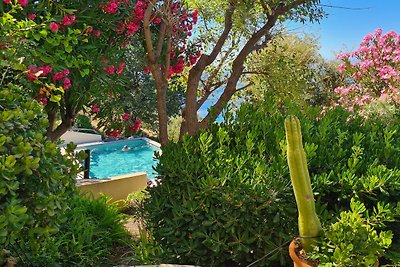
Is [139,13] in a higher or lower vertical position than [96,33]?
higher

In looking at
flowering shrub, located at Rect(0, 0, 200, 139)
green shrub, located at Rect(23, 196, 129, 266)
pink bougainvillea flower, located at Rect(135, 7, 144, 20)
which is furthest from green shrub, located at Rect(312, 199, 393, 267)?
pink bougainvillea flower, located at Rect(135, 7, 144, 20)

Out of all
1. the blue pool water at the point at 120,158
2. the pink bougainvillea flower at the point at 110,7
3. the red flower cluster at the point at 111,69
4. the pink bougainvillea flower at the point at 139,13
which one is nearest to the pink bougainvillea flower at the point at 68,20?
the pink bougainvillea flower at the point at 110,7

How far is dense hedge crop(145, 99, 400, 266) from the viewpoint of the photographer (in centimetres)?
295

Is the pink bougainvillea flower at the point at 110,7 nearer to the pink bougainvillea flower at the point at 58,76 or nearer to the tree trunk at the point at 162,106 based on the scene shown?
the pink bougainvillea flower at the point at 58,76

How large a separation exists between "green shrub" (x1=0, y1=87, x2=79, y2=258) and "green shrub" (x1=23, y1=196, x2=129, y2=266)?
1162 mm

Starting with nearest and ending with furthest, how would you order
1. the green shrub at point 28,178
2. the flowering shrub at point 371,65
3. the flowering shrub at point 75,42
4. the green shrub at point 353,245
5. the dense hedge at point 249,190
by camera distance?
1. the green shrub at point 28,178
2. the green shrub at point 353,245
3. the dense hedge at point 249,190
4. the flowering shrub at point 75,42
5. the flowering shrub at point 371,65

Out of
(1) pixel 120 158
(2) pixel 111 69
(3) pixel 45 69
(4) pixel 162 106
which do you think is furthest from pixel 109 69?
(1) pixel 120 158

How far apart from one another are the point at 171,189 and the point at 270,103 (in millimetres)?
1343

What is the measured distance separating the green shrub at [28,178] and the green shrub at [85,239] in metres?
1.16

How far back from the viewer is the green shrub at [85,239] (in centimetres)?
398

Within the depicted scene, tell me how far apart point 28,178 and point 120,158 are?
1475 centimetres

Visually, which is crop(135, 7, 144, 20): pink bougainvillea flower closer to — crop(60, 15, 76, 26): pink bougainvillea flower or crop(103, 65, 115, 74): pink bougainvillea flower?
crop(103, 65, 115, 74): pink bougainvillea flower

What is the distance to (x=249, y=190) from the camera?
9.80 feet

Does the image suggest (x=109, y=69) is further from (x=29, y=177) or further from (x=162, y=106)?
(x=29, y=177)
